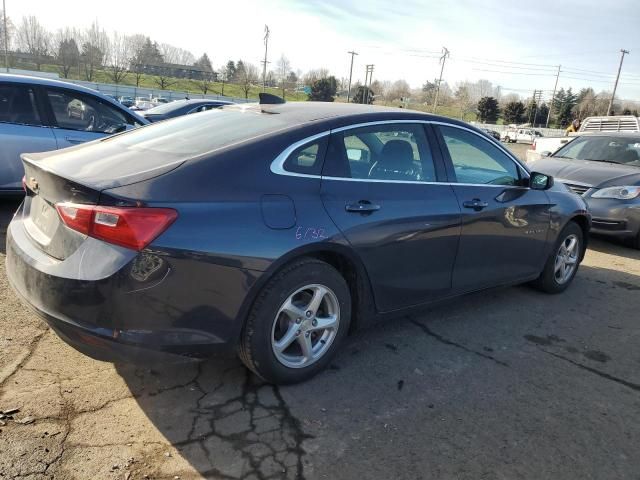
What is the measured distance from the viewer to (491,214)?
13.2 ft

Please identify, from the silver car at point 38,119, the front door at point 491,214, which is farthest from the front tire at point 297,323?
the silver car at point 38,119

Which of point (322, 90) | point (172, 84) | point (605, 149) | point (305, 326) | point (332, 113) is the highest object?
point (322, 90)

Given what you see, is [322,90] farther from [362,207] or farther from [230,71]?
[362,207]

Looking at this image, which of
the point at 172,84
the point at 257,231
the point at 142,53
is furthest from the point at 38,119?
the point at 142,53

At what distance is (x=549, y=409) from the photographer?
9.96 feet

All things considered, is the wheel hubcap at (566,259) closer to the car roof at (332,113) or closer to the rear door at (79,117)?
the car roof at (332,113)

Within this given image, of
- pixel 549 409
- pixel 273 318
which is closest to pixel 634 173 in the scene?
pixel 549 409

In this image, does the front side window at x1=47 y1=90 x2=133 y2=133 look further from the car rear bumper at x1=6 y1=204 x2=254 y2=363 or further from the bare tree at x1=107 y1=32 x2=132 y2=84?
the bare tree at x1=107 y1=32 x2=132 y2=84

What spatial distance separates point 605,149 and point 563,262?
4.33 m

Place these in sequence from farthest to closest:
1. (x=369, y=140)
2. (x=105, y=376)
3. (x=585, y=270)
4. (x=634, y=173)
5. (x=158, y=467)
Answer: (x=634, y=173)
(x=585, y=270)
(x=369, y=140)
(x=105, y=376)
(x=158, y=467)

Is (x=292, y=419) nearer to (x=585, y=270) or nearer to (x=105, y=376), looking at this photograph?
(x=105, y=376)

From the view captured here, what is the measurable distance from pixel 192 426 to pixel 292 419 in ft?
1.70

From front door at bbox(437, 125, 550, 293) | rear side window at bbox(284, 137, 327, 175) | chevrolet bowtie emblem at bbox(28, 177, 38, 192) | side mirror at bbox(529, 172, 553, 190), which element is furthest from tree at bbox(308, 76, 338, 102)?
chevrolet bowtie emblem at bbox(28, 177, 38, 192)

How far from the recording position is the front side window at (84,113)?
616cm
